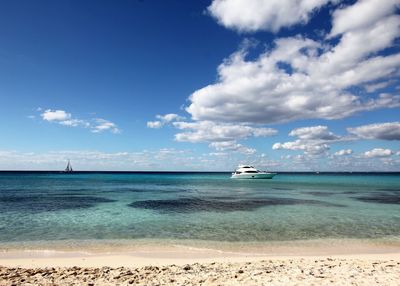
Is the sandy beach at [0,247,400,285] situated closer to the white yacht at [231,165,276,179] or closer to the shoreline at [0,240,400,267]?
the shoreline at [0,240,400,267]

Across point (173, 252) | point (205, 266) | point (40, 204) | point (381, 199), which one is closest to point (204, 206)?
point (40, 204)

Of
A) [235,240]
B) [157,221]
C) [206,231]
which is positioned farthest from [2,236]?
[235,240]

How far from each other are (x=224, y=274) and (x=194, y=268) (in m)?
1.38

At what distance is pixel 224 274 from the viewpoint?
10641 millimetres

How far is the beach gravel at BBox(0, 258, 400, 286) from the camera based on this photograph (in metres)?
9.83

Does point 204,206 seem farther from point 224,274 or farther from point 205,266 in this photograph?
point 224,274

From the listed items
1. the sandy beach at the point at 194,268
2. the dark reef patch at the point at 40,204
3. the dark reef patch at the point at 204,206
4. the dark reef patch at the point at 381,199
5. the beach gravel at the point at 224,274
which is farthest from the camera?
the dark reef patch at the point at 381,199

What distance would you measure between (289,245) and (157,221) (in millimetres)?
10451

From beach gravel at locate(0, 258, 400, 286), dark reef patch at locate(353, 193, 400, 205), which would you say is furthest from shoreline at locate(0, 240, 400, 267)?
dark reef patch at locate(353, 193, 400, 205)

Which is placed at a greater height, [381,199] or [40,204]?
[40,204]

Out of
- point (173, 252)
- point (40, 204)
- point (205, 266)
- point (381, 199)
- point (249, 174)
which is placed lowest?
point (173, 252)

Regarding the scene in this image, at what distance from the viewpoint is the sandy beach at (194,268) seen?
9.95 meters

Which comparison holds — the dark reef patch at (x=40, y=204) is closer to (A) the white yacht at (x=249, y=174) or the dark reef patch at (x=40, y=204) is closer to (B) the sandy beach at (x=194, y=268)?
(B) the sandy beach at (x=194, y=268)

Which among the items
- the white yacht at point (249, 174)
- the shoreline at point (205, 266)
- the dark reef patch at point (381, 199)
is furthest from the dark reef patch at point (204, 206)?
the white yacht at point (249, 174)
